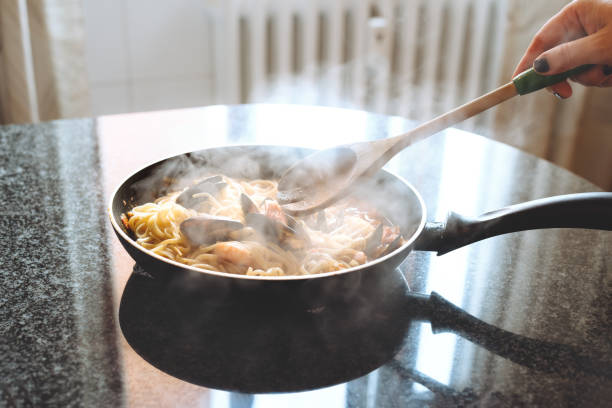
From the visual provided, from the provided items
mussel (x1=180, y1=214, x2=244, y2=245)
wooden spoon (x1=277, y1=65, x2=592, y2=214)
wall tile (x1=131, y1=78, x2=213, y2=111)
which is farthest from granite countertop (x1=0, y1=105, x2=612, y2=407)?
wall tile (x1=131, y1=78, x2=213, y2=111)

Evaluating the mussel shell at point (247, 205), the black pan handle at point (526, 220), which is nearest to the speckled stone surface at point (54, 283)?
the mussel shell at point (247, 205)

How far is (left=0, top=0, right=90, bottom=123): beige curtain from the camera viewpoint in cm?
263

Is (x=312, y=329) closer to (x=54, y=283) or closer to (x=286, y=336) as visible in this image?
(x=286, y=336)

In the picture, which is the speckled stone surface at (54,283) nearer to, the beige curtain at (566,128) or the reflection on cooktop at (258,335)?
the reflection on cooktop at (258,335)

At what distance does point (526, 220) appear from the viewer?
1.02m

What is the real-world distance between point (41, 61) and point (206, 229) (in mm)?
2083

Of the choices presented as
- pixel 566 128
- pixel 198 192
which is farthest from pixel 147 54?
pixel 566 128

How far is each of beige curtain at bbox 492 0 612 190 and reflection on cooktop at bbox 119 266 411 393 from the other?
3.19 meters

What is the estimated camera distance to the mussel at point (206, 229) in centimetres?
107

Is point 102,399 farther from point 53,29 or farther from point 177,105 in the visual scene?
point 177,105

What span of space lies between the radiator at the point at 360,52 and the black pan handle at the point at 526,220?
2.44 meters

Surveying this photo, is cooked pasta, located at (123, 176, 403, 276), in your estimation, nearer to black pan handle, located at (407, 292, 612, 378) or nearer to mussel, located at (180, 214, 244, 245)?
mussel, located at (180, 214, 244, 245)

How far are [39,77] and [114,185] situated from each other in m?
1.60

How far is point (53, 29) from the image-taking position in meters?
2.66
